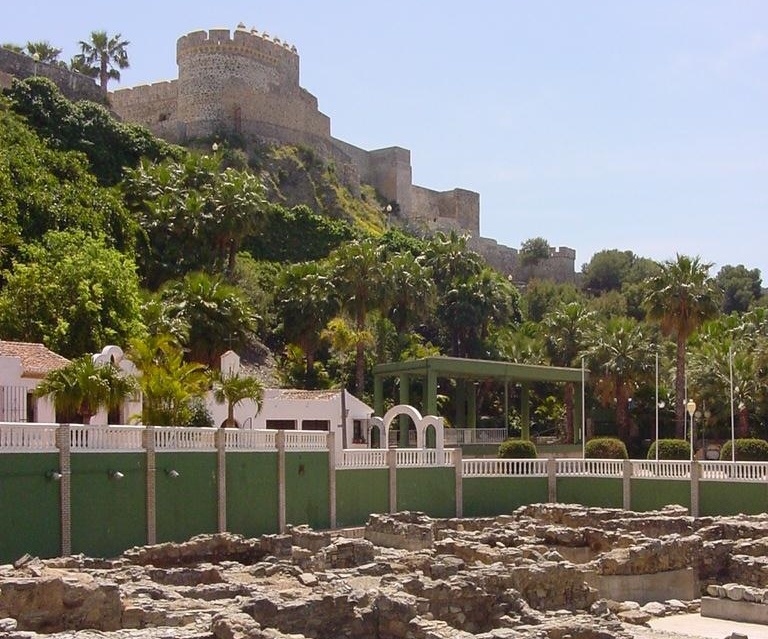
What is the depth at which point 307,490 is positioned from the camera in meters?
34.7

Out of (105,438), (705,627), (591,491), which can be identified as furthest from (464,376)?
(705,627)

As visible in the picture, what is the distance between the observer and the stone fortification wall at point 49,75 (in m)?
70.8

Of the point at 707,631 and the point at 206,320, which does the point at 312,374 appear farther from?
the point at 707,631

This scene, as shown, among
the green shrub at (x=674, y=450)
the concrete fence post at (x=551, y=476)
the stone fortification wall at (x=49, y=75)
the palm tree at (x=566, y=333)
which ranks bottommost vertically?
the concrete fence post at (x=551, y=476)

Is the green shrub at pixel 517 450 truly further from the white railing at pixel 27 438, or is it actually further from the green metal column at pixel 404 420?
the white railing at pixel 27 438

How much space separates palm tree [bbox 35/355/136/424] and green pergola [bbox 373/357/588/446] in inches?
728

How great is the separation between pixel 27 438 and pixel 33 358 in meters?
9.24

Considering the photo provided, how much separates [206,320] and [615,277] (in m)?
65.1

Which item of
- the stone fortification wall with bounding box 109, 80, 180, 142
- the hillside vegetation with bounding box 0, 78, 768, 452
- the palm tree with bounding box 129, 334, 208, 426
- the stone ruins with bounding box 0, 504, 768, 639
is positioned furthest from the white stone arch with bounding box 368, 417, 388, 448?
the stone fortification wall with bounding box 109, 80, 180, 142

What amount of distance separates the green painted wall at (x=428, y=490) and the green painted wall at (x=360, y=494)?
28.7 inches

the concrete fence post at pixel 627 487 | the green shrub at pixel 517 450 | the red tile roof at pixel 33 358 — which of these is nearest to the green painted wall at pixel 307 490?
the red tile roof at pixel 33 358

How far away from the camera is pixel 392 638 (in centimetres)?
1912

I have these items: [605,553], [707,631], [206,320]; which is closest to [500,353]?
[206,320]

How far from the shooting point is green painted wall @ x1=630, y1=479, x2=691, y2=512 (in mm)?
37625
